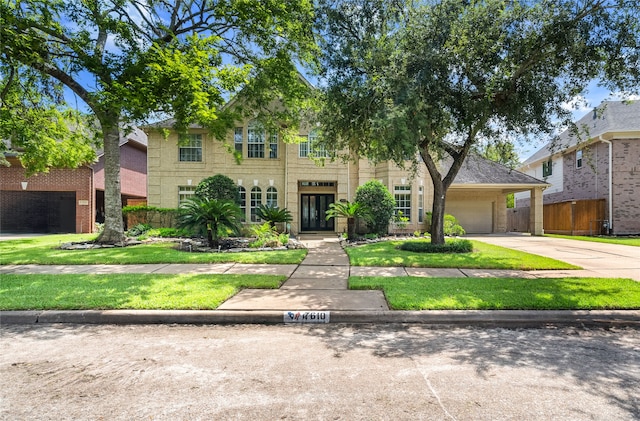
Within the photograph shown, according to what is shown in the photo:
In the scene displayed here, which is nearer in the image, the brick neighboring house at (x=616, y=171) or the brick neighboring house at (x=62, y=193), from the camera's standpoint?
the brick neighboring house at (x=616, y=171)

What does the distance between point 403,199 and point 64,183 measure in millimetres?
20676

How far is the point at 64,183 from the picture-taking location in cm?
2142

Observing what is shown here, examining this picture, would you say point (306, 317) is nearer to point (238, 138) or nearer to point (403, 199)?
point (403, 199)

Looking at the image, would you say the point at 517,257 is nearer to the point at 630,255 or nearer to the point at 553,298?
the point at 630,255

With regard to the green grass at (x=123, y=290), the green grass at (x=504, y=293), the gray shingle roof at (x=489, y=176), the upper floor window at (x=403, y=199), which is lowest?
the green grass at (x=504, y=293)

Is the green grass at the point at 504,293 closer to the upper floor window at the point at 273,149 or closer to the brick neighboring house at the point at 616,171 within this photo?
the upper floor window at the point at 273,149

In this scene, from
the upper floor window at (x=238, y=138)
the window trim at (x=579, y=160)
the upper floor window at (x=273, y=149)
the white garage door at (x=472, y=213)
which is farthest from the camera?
the window trim at (x=579, y=160)

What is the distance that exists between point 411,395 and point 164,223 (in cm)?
1780

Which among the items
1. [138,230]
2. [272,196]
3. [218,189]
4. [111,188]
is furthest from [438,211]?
[138,230]

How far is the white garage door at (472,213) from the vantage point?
72.2 ft

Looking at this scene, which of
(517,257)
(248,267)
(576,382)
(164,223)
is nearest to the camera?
(576,382)

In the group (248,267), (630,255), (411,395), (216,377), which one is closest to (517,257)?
(630,255)

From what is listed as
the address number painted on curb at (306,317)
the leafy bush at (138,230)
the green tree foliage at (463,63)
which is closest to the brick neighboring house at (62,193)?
the leafy bush at (138,230)

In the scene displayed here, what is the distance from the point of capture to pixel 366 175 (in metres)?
19.1
